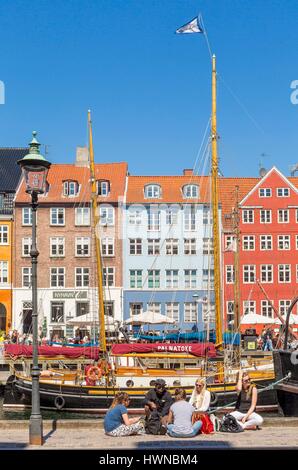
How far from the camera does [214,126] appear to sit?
35625 millimetres

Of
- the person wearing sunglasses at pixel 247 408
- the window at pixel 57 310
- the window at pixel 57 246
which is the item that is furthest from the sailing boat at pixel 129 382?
the window at pixel 57 246

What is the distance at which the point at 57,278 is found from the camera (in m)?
62.9

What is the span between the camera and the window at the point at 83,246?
63281 mm

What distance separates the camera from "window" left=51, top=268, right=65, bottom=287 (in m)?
62.8

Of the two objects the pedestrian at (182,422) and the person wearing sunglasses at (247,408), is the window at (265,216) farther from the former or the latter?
the pedestrian at (182,422)

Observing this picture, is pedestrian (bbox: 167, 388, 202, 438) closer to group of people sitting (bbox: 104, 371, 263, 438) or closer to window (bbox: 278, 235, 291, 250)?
group of people sitting (bbox: 104, 371, 263, 438)

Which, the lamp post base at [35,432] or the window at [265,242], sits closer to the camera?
the lamp post base at [35,432]

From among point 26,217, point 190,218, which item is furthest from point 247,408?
point 26,217

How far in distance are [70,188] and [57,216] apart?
2.50 metres

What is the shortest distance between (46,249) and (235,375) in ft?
114

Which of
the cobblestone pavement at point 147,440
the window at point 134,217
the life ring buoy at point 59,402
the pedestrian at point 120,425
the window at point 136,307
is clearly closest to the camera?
the cobblestone pavement at point 147,440

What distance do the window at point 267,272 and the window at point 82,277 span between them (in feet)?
44.1
